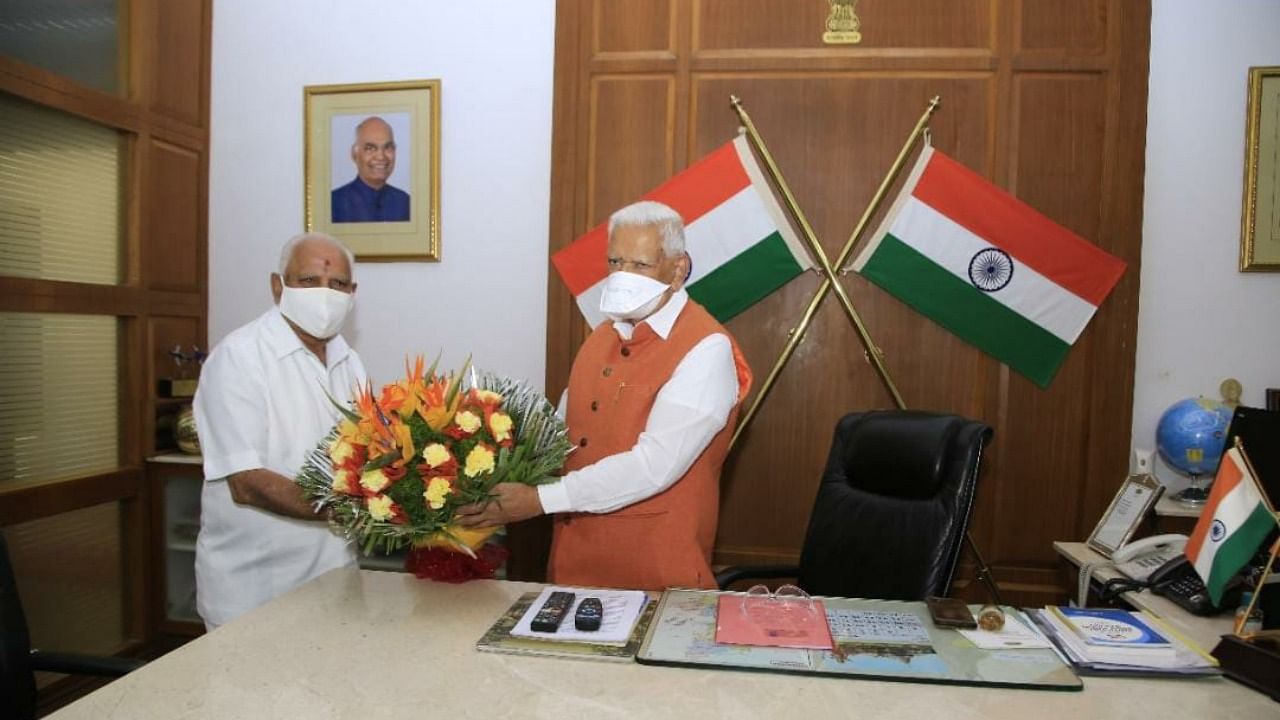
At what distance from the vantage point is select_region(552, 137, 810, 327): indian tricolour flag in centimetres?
282

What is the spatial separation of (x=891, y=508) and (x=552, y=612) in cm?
88

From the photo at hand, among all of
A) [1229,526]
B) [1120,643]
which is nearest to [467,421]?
[1120,643]

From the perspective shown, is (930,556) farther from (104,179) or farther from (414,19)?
(104,179)

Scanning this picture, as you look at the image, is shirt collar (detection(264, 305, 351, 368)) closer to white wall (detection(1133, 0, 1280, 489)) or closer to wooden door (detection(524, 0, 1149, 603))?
wooden door (detection(524, 0, 1149, 603))

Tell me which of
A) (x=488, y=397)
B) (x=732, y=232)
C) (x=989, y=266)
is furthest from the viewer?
(x=732, y=232)

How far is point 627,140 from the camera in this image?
9.78ft

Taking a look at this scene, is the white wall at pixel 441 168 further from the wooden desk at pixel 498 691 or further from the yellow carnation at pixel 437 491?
the wooden desk at pixel 498 691

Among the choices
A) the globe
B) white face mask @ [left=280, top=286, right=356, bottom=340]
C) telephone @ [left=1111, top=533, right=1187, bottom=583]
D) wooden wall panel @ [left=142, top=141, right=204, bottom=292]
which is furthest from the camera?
wooden wall panel @ [left=142, top=141, right=204, bottom=292]

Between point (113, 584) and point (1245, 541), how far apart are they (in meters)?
3.40

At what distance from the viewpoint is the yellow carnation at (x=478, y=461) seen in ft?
4.56


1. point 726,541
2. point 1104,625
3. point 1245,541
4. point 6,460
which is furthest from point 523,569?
point 1245,541

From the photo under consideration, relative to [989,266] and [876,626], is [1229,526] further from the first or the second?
[989,266]

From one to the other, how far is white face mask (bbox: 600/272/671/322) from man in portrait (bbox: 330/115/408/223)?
5.28 feet

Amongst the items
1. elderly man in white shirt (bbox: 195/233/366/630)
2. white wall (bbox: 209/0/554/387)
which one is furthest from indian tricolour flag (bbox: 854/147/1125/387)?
elderly man in white shirt (bbox: 195/233/366/630)
